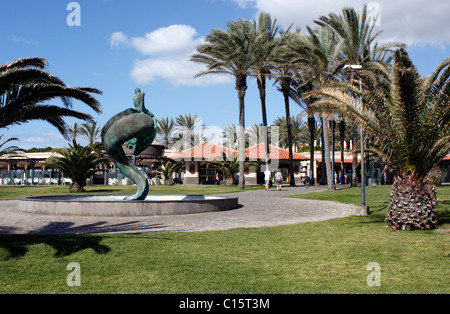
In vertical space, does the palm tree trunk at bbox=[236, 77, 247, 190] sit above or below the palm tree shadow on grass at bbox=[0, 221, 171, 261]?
above

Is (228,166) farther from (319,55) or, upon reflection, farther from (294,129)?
(294,129)

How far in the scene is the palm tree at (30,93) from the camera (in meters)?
9.28

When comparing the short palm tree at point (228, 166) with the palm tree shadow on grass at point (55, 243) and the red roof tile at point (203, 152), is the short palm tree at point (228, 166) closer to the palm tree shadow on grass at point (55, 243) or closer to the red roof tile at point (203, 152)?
the red roof tile at point (203, 152)

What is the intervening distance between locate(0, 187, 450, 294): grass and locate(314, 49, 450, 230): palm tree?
0.69 m

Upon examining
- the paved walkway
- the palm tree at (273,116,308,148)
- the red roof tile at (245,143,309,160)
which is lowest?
the paved walkway

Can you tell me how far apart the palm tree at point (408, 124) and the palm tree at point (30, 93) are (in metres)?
6.42

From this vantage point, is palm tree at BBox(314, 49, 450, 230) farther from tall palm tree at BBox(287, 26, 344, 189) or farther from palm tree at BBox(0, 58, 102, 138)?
tall palm tree at BBox(287, 26, 344, 189)

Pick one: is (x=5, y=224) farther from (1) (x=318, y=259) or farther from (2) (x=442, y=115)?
(2) (x=442, y=115)

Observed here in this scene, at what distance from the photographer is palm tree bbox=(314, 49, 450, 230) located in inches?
342

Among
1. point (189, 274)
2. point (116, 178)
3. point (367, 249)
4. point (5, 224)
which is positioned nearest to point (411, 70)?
point (367, 249)

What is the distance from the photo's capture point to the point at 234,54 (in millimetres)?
26156

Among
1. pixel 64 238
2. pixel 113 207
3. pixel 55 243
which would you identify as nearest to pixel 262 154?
pixel 113 207

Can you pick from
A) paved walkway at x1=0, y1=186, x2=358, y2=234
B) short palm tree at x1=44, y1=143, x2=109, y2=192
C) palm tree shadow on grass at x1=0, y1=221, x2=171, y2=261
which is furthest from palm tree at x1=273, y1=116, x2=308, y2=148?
palm tree shadow on grass at x1=0, y1=221, x2=171, y2=261

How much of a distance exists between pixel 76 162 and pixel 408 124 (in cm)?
2080
